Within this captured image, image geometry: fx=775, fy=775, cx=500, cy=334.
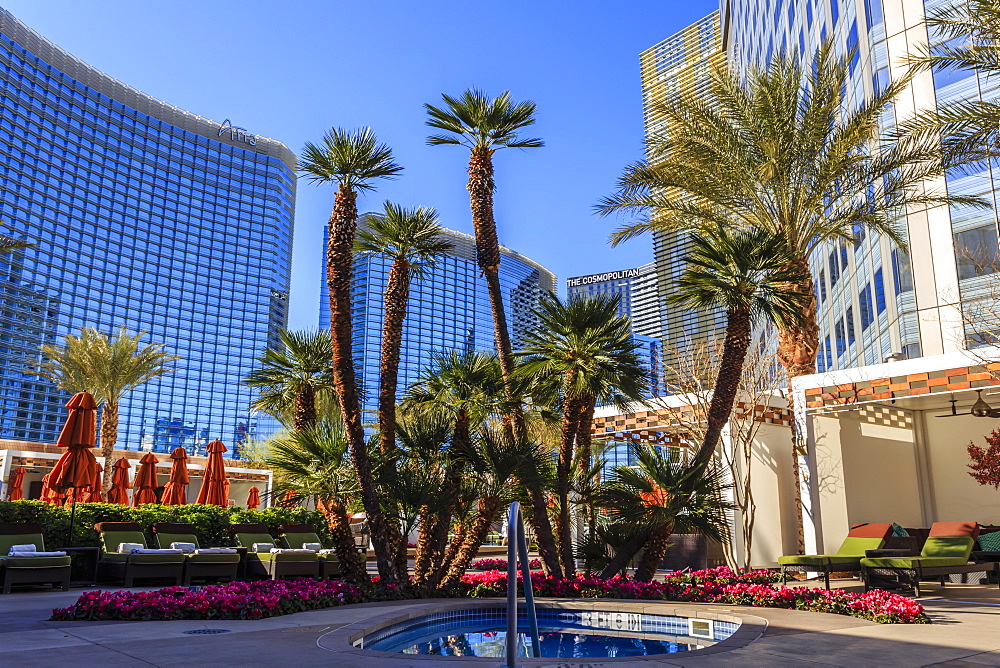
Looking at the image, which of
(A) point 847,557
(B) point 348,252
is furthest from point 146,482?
(A) point 847,557

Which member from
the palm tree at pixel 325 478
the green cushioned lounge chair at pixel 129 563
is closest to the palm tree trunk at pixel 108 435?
the green cushioned lounge chair at pixel 129 563

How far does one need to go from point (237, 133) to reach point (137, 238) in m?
25.4

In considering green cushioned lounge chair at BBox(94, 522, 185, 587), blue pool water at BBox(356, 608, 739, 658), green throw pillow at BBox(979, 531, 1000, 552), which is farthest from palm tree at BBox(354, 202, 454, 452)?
green throw pillow at BBox(979, 531, 1000, 552)

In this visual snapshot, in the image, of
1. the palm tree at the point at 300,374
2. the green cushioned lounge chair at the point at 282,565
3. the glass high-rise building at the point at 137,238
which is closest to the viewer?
the green cushioned lounge chair at the point at 282,565

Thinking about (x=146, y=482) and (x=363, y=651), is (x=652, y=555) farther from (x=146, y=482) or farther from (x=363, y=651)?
(x=146, y=482)

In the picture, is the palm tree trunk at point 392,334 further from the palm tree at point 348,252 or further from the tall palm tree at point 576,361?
the tall palm tree at point 576,361

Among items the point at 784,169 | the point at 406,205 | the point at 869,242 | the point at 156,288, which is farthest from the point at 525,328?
the point at 156,288

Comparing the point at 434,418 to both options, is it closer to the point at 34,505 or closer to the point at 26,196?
the point at 34,505

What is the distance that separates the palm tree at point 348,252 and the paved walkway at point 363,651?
6.22 feet

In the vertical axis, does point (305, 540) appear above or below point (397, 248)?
below

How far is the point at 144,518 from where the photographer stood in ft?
52.0

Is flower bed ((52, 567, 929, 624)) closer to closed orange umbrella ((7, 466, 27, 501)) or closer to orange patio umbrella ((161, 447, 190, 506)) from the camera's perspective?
orange patio umbrella ((161, 447, 190, 506))

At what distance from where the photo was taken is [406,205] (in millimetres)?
13273

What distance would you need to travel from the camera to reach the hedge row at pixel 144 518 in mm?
13992
